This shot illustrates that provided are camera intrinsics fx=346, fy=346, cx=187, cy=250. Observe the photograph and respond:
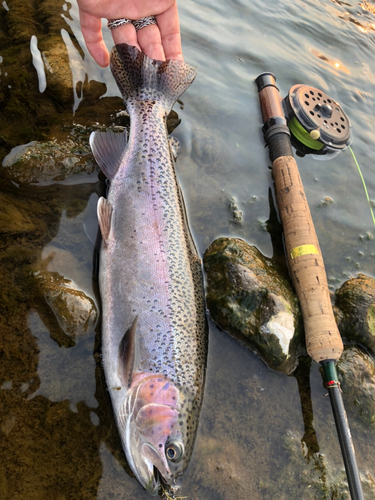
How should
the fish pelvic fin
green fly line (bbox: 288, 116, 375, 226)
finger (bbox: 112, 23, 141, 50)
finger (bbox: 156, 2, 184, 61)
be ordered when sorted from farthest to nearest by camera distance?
green fly line (bbox: 288, 116, 375, 226)
finger (bbox: 156, 2, 184, 61)
finger (bbox: 112, 23, 141, 50)
the fish pelvic fin

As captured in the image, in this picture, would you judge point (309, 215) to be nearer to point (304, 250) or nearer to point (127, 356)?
point (304, 250)

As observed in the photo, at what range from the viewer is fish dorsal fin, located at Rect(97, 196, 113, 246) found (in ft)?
9.32

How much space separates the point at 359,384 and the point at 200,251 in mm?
1693

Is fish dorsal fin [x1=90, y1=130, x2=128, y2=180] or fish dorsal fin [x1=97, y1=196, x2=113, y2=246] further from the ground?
fish dorsal fin [x1=90, y1=130, x2=128, y2=180]

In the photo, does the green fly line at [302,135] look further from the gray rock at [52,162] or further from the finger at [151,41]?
the gray rock at [52,162]

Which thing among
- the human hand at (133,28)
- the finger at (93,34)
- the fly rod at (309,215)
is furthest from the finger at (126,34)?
the fly rod at (309,215)

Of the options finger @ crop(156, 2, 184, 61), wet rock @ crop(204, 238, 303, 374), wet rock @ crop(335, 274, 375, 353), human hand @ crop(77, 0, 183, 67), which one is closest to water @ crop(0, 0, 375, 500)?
wet rock @ crop(204, 238, 303, 374)

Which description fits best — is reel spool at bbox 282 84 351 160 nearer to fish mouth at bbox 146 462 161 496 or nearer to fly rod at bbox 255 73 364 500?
fly rod at bbox 255 73 364 500

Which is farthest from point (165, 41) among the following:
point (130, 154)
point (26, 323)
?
point (26, 323)

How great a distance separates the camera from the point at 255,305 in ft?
9.10

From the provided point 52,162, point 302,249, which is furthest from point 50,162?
point 302,249

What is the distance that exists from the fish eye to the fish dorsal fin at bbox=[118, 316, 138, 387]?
1.57 ft

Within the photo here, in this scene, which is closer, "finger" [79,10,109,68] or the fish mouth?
the fish mouth

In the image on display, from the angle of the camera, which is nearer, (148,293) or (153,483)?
(153,483)
